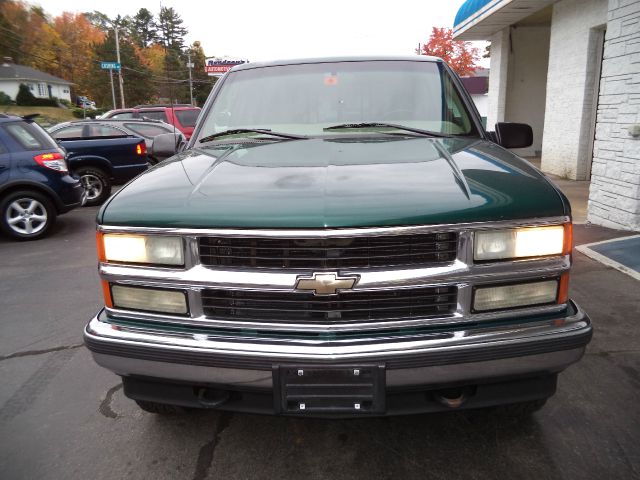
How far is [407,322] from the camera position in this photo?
2.03 metres

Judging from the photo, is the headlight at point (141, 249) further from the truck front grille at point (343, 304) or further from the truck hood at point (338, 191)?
the truck front grille at point (343, 304)

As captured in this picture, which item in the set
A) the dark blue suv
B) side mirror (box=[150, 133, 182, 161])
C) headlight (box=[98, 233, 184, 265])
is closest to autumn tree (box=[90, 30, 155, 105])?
the dark blue suv

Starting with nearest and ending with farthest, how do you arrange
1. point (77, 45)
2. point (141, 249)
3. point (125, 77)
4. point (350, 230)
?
point (350, 230) < point (141, 249) < point (125, 77) < point (77, 45)

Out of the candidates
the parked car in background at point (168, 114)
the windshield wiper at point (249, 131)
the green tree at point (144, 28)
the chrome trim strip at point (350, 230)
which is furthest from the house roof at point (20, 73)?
the chrome trim strip at point (350, 230)

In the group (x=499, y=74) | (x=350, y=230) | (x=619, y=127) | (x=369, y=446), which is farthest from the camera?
(x=499, y=74)

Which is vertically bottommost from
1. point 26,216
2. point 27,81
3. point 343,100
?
point 26,216

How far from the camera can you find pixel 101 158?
9.92 m

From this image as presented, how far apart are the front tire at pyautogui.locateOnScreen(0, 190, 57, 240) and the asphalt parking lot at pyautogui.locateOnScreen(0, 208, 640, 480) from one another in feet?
14.8

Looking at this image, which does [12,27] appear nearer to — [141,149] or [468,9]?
[468,9]

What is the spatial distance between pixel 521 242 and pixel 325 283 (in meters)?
0.78

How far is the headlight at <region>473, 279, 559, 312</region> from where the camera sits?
204 cm

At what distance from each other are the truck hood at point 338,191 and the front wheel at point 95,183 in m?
8.06

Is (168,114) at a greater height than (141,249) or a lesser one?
greater

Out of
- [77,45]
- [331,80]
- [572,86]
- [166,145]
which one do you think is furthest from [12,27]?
[331,80]
